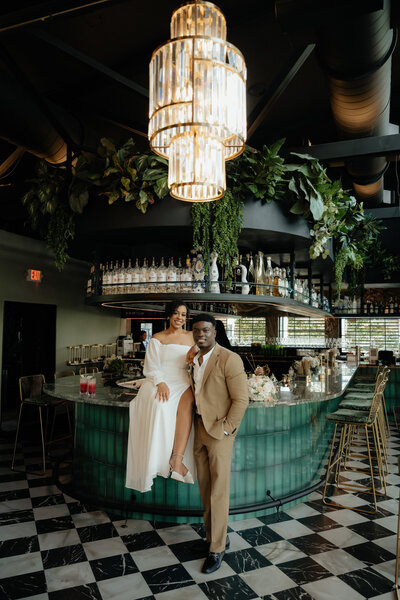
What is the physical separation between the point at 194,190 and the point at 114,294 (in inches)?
85.8

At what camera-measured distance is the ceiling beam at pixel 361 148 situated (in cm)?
493

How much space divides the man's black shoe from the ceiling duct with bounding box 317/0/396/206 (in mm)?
3670

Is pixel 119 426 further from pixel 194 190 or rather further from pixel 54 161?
pixel 54 161

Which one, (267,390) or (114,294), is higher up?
(114,294)

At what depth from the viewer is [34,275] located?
768 centimetres

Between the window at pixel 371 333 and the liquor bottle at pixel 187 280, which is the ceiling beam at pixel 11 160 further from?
the window at pixel 371 333

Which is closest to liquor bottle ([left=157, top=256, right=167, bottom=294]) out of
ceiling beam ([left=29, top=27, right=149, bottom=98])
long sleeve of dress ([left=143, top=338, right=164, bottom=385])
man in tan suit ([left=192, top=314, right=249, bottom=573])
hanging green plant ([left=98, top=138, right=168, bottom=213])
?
hanging green plant ([left=98, top=138, right=168, bottom=213])

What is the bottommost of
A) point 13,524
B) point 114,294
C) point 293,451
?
point 13,524

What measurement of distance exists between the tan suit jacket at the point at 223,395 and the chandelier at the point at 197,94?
1.25 m

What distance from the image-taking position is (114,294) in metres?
4.95

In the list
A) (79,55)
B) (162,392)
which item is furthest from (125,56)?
(162,392)

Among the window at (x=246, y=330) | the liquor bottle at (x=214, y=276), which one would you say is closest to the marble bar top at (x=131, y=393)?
the liquor bottle at (x=214, y=276)

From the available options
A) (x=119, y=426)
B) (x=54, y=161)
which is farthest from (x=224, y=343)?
(x=54, y=161)

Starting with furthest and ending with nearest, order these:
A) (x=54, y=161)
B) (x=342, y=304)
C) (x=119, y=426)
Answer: (x=342, y=304) → (x=54, y=161) → (x=119, y=426)
